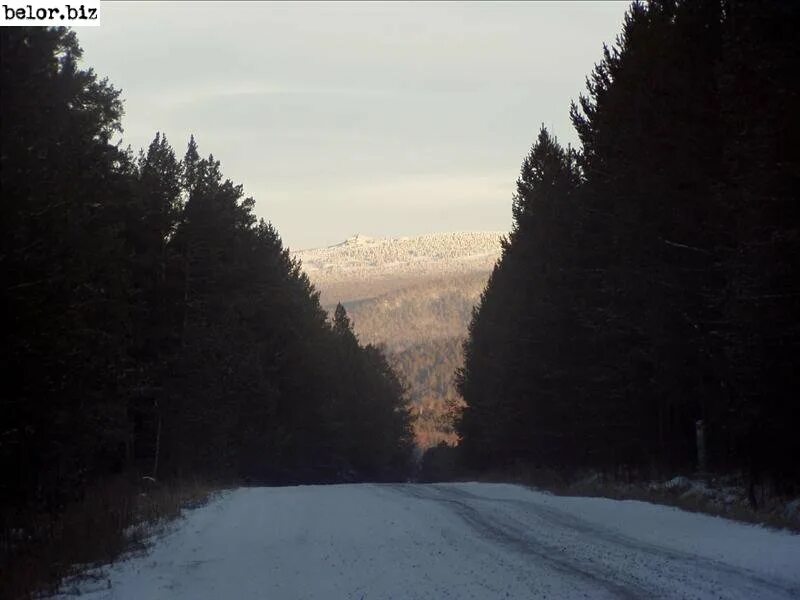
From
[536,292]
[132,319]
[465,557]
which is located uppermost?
[536,292]

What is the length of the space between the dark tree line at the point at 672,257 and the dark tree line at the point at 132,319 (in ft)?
42.2

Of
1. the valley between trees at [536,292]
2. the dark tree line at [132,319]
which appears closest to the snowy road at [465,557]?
the valley between trees at [536,292]

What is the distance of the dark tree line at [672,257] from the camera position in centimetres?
1803

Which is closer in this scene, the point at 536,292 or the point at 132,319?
the point at 132,319

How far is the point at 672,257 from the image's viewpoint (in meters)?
25.6

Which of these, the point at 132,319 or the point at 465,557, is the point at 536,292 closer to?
the point at 132,319

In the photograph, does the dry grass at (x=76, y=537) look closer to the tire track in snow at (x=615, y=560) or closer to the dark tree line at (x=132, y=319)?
the dark tree line at (x=132, y=319)

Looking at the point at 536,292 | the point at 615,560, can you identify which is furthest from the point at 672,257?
the point at 536,292

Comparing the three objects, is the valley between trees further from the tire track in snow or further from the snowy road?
the tire track in snow

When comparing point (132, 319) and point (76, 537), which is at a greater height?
point (132, 319)

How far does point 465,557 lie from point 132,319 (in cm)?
1995

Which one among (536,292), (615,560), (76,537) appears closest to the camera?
(615,560)

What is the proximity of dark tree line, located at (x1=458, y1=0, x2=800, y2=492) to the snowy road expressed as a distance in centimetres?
365

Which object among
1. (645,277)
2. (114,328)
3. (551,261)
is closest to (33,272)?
(114,328)
